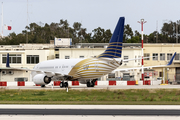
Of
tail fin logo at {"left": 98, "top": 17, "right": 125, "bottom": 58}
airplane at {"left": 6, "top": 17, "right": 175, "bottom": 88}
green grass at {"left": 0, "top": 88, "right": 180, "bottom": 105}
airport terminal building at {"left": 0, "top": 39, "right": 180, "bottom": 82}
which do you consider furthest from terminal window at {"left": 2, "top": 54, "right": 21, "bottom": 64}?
green grass at {"left": 0, "top": 88, "right": 180, "bottom": 105}

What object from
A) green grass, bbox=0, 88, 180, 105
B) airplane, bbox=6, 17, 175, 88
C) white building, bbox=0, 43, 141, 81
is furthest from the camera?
white building, bbox=0, 43, 141, 81

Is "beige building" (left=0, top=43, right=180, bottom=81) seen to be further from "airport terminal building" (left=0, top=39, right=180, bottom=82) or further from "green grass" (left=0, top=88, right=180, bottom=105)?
"green grass" (left=0, top=88, right=180, bottom=105)

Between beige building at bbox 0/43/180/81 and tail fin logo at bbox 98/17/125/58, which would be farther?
beige building at bbox 0/43/180/81

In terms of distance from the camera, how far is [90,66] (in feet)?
147

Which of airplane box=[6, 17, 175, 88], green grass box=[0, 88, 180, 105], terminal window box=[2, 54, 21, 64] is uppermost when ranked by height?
→ terminal window box=[2, 54, 21, 64]

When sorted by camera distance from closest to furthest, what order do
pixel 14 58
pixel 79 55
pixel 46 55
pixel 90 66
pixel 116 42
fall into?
pixel 116 42, pixel 90 66, pixel 14 58, pixel 46 55, pixel 79 55

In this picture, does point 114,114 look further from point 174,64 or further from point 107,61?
point 174,64

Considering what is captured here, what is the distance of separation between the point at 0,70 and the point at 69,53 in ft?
52.1

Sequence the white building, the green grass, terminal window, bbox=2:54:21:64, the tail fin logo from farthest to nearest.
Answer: terminal window, bbox=2:54:21:64 < the white building < the tail fin logo < the green grass

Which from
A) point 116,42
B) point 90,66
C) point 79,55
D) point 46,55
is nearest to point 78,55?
point 79,55

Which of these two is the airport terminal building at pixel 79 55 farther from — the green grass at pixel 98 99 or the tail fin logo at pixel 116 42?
the green grass at pixel 98 99

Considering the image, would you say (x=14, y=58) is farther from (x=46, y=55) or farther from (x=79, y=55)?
(x=79, y=55)

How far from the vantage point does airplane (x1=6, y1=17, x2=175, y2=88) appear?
142 feet

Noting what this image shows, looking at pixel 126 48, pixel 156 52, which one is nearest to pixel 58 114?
→ pixel 126 48
